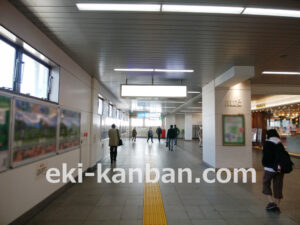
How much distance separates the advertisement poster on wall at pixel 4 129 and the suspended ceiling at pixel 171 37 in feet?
4.97

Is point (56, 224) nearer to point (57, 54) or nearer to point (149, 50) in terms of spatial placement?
point (57, 54)

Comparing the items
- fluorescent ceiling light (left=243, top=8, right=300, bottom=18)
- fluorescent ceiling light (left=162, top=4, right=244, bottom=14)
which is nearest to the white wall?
fluorescent ceiling light (left=162, top=4, right=244, bottom=14)

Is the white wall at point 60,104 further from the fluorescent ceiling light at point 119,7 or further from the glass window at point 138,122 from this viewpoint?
the glass window at point 138,122

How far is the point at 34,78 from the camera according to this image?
3.73 m

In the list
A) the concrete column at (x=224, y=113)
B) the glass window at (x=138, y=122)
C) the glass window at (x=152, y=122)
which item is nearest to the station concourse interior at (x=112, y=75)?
the concrete column at (x=224, y=113)

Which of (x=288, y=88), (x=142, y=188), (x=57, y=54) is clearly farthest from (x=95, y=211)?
(x=288, y=88)

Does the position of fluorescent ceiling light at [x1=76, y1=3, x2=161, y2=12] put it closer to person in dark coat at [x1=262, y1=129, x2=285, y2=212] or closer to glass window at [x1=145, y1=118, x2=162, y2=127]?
person in dark coat at [x1=262, y1=129, x2=285, y2=212]

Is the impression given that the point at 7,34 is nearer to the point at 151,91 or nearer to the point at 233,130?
the point at 151,91

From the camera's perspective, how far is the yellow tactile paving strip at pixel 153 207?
3254 mm

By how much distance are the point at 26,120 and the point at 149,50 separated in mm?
2931

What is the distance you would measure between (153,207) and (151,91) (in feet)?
11.1

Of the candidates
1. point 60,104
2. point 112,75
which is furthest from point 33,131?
point 112,75

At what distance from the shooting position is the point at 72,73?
5.12 meters

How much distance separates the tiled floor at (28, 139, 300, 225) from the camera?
3271 millimetres
